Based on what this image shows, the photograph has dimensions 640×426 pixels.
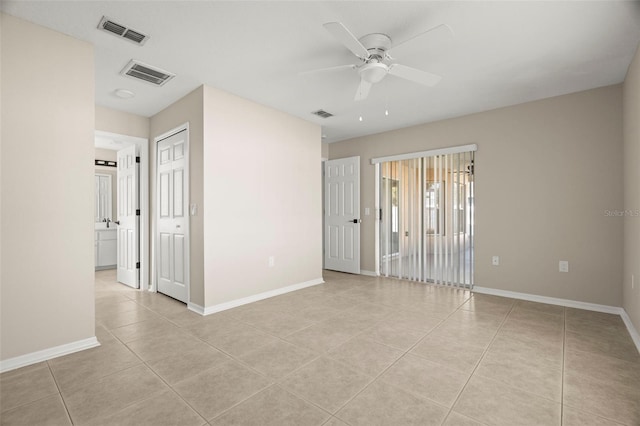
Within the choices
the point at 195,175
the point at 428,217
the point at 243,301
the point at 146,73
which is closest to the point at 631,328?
the point at 428,217

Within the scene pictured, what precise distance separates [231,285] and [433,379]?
2.43 meters

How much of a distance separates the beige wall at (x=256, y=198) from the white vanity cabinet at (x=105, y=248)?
397 centimetres

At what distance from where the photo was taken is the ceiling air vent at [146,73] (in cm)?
292

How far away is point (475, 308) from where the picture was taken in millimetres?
3555

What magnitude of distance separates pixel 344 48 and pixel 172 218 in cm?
297

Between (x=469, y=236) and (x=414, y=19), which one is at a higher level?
(x=414, y=19)

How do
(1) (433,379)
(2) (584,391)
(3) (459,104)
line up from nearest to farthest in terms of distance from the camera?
(2) (584,391)
(1) (433,379)
(3) (459,104)

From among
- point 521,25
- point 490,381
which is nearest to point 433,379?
point 490,381

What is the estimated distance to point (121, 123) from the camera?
4211 mm

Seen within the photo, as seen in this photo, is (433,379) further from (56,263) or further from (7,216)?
(7,216)

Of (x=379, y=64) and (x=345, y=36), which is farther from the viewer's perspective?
(x=379, y=64)

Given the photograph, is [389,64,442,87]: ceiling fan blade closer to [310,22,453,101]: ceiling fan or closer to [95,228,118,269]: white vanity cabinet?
[310,22,453,101]: ceiling fan

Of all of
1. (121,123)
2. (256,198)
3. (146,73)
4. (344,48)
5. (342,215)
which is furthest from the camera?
(342,215)

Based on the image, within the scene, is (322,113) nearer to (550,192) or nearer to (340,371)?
(550,192)
